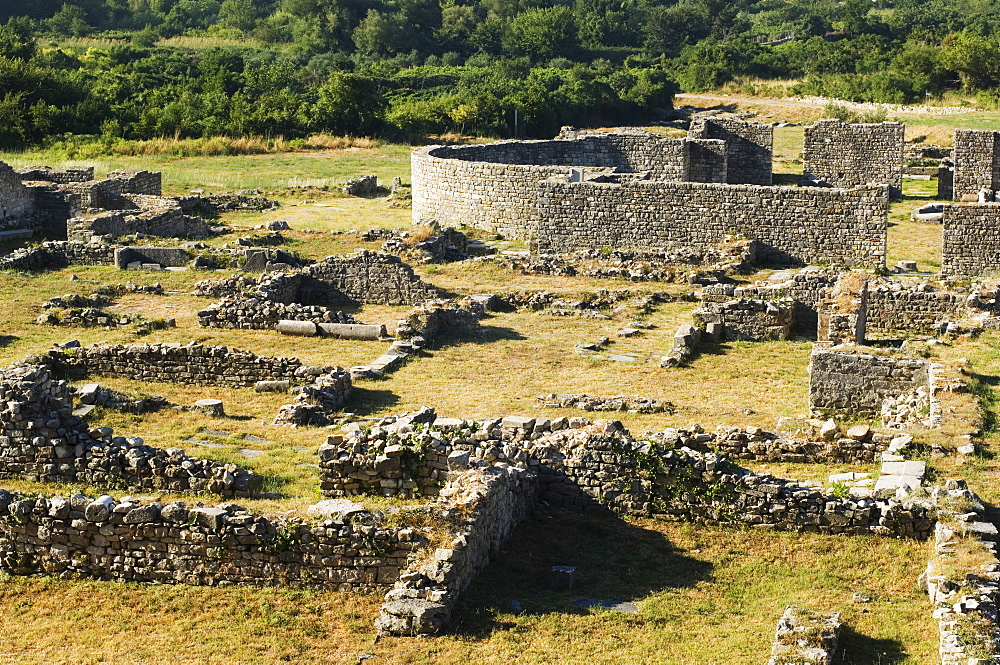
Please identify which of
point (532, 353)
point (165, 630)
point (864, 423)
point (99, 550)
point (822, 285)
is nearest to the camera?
point (165, 630)

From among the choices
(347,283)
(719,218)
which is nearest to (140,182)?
(347,283)

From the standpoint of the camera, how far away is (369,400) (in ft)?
65.4

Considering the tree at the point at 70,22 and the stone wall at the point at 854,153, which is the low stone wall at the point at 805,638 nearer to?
the stone wall at the point at 854,153

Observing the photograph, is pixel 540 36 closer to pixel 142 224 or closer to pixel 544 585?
pixel 142 224

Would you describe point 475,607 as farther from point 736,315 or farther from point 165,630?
point 736,315

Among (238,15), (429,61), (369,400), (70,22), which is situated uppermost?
Result: (238,15)

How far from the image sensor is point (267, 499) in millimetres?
14594

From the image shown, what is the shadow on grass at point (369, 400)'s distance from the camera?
63.8 feet

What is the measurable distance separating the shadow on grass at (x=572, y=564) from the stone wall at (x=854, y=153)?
28.3 m

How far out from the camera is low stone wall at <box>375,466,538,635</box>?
11344 mm

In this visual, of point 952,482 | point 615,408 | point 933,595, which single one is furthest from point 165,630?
point 615,408

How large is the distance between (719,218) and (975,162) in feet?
35.1

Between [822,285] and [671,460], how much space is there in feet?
36.8

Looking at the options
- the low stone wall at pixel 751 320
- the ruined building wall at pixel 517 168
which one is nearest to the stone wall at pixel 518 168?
the ruined building wall at pixel 517 168
